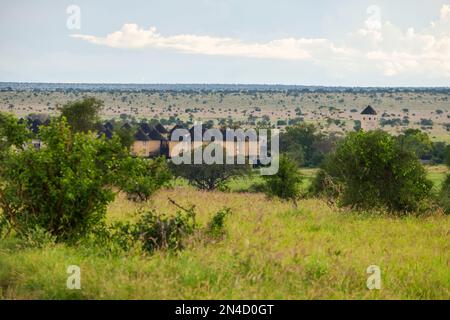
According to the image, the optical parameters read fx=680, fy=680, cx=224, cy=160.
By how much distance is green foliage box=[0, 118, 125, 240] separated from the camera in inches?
403

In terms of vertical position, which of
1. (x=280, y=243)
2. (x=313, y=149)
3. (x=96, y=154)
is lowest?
(x=313, y=149)

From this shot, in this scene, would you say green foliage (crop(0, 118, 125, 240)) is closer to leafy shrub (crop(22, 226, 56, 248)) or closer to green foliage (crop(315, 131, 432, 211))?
leafy shrub (crop(22, 226, 56, 248))

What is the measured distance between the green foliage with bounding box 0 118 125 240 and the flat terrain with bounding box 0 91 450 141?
92222 millimetres

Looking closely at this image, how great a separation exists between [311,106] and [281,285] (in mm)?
148057

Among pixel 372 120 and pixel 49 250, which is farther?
pixel 372 120

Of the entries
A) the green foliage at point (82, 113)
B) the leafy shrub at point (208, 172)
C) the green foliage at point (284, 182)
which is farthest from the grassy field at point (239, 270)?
the leafy shrub at point (208, 172)

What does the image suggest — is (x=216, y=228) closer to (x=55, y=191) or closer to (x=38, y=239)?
(x=55, y=191)

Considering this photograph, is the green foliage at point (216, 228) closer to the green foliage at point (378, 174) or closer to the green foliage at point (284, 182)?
the green foliage at point (378, 174)

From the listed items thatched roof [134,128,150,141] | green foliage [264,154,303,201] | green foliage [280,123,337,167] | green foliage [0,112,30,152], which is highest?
green foliage [0,112,30,152]

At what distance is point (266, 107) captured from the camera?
498 ft

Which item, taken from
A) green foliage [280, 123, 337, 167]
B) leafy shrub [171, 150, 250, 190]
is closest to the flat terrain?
green foliage [280, 123, 337, 167]
